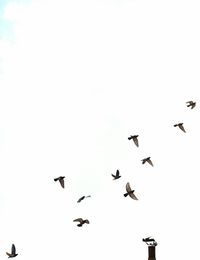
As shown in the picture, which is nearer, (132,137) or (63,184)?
(63,184)

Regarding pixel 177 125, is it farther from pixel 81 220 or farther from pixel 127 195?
pixel 81 220

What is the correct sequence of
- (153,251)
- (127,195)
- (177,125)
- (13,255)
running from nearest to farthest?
(13,255)
(127,195)
(177,125)
(153,251)

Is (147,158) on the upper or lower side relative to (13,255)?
upper

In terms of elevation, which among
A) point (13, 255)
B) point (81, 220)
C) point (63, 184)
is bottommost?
point (13, 255)

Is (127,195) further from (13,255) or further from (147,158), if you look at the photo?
(13,255)

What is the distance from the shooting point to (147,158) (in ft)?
95.4

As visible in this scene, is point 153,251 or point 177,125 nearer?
point 177,125

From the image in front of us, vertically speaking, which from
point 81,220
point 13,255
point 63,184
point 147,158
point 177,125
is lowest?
point 13,255

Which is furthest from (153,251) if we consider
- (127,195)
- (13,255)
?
(13,255)

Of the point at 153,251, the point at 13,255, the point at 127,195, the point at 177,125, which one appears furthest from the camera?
the point at 153,251

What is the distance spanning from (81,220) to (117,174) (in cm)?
348

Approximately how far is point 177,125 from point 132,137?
2974 mm

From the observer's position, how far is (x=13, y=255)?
26.6 metres

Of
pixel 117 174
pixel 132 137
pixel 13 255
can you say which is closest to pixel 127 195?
pixel 117 174
